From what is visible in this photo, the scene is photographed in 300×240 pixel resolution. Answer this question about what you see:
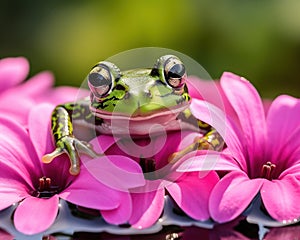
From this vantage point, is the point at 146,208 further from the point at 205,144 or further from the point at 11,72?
the point at 11,72

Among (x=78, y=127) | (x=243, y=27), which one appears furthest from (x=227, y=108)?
(x=243, y=27)

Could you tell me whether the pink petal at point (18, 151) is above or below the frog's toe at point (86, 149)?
below

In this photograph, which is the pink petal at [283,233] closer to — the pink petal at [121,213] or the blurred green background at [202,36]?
the pink petal at [121,213]

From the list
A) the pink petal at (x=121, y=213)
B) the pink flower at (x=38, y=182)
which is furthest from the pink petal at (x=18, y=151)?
the pink petal at (x=121, y=213)

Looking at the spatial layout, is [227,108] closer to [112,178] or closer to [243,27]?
[112,178]

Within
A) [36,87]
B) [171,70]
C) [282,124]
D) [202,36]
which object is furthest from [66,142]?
[202,36]

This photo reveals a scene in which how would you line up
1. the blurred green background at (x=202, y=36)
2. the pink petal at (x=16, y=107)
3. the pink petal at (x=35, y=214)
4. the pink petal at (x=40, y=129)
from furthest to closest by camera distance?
the blurred green background at (x=202, y=36)
the pink petal at (x=16, y=107)
the pink petal at (x=40, y=129)
the pink petal at (x=35, y=214)

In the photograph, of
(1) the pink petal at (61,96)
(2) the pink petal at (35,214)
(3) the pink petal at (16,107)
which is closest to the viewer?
(2) the pink petal at (35,214)
